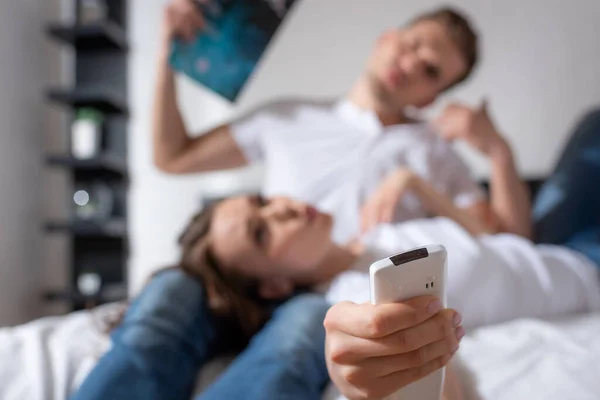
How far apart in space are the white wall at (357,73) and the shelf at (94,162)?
3.9 inches

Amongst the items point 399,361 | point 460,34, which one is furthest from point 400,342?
point 460,34

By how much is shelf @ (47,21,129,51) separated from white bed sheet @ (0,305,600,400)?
126 centimetres

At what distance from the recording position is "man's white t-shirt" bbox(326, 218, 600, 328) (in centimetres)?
70

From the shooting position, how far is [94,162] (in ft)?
5.58

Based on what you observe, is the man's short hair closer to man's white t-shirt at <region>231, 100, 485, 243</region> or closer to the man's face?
the man's face

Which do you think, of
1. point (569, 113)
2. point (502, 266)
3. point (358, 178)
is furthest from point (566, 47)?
point (502, 266)

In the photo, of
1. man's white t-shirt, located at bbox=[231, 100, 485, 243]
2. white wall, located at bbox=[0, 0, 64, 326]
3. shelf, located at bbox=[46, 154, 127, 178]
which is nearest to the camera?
man's white t-shirt, located at bbox=[231, 100, 485, 243]

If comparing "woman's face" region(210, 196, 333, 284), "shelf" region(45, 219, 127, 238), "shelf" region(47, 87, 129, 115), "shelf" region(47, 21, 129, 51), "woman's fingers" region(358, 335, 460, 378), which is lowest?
"shelf" region(45, 219, 127, 238)

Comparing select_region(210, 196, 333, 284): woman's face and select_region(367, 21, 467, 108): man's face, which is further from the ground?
select_region(367, 21, 467, 108): man's face

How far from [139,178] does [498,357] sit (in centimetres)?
158

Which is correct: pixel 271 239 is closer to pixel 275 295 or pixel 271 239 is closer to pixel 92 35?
pixel 275 295

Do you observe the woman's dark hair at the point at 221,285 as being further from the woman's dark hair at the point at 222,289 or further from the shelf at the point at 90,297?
the shelf at the point at 90,297

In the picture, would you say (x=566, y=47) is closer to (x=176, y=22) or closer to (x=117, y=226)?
(x=176, y=22)

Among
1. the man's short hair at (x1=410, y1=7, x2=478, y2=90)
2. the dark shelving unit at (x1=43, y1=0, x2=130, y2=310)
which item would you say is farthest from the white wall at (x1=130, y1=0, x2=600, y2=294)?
the man's short hair at (x1=410, y1=7, x2=478, y2=90)
